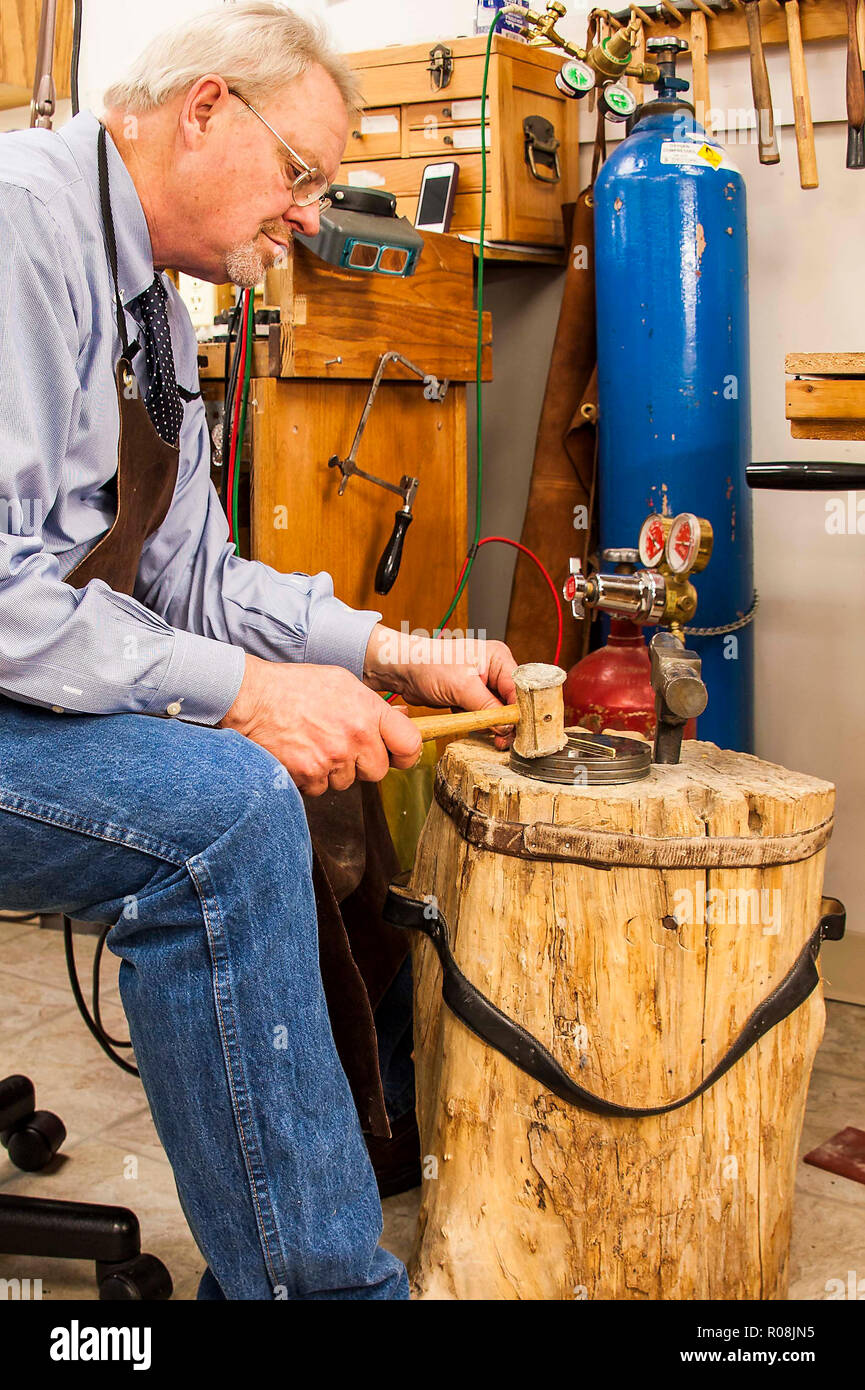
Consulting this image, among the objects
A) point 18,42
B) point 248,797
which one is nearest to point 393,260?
point 248,797

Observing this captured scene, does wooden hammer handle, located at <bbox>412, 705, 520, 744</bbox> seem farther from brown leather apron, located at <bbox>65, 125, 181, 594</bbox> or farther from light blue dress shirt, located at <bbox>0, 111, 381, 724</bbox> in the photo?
brown leather apron, located at <bbox>65, 125, 181, 594</bbox>

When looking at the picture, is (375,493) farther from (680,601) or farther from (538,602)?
(680,601)

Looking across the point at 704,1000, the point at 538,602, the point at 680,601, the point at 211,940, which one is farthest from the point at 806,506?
the point at 211,940

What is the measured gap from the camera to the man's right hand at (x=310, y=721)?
1.33m

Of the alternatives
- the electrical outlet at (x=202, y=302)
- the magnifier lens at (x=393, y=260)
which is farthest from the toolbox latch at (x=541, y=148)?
the electrical outlet at (x=202, y=302)

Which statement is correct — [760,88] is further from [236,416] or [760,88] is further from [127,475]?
[127,475]

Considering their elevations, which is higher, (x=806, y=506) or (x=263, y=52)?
(x=263, y=52)

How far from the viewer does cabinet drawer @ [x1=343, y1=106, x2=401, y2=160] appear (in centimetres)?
284

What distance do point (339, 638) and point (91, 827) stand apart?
658 millimetres

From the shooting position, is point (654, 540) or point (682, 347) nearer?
point (654, 540)

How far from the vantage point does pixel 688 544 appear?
187 centimetres

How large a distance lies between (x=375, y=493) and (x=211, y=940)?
154 centimetres

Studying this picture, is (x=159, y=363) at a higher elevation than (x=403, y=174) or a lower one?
lower

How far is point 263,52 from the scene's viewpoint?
1.50 metres
